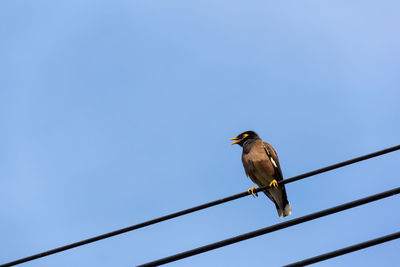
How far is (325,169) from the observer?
13.3ft

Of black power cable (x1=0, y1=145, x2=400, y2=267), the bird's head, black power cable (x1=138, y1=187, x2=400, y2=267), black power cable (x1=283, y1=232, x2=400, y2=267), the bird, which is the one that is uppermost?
the bird's head

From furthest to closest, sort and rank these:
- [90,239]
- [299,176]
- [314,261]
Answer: [299,176] < [90,239] < [314,261]

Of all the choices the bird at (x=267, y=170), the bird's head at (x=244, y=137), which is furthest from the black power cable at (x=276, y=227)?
the bird's head at (x=244, y=137)

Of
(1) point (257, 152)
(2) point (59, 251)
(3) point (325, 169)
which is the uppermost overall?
(1) point (257, 152)

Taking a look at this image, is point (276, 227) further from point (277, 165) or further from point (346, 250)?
point (277, 165)

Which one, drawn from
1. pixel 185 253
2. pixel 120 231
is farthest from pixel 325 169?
pixel 120 231

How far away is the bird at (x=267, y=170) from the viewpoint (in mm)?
8148

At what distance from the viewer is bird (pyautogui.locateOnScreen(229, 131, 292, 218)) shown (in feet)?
26.7

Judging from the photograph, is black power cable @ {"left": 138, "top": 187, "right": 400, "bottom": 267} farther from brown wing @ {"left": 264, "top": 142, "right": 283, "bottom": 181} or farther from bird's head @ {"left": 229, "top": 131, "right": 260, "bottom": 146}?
bird's head @ {"left": 229, "top": 131, "right": 260, "bottom": 146}

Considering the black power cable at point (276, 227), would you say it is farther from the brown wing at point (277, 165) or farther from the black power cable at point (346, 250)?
the brown wing at point (277, 165)

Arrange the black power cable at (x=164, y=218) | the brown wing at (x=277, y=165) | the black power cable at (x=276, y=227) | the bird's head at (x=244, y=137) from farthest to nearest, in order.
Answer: the bird's head at (x=244, y=137)
the brown wing at (x=277, y=165)
the black power cable at (x=164, y=218)
the black power cable at (x=276, y=227)

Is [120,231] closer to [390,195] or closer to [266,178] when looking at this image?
[390,195]

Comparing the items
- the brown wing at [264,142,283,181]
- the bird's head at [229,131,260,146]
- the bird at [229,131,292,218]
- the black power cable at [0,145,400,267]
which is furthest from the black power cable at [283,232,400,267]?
the bird's head at [229,131,260,146]

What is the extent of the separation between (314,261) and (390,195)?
751 mm
